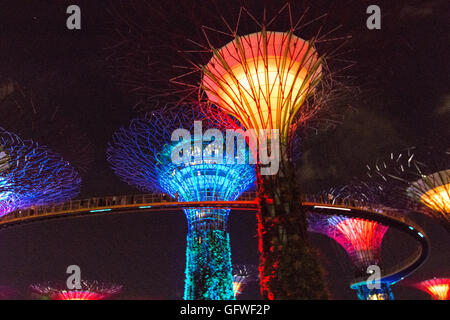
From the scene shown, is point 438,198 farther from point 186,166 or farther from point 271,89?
point 271,89

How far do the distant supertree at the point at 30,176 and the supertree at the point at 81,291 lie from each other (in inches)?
673

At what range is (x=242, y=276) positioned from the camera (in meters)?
37.0

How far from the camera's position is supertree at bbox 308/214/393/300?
29125mm

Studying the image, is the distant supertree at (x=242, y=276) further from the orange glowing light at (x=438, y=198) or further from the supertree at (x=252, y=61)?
the supertree at (x=252, y=61)

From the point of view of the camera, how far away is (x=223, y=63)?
1149 centimetres

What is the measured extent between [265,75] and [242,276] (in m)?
29.1

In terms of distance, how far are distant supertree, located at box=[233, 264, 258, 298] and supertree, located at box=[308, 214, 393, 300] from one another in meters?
10.5

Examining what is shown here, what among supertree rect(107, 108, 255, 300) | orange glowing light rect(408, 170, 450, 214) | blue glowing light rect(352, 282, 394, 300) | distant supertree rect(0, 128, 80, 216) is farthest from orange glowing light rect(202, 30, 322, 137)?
blue glowing light rect(352, 282, 394, 300)

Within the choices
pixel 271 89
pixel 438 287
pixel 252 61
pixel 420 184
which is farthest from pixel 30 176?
pixel 438 287

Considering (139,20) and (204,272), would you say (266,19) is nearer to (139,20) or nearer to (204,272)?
(139,20)

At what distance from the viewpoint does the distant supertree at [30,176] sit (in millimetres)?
17969

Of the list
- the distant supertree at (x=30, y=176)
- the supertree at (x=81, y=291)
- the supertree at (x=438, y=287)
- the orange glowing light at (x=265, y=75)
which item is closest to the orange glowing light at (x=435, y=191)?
the orange glowing light at (x=265, y=75)

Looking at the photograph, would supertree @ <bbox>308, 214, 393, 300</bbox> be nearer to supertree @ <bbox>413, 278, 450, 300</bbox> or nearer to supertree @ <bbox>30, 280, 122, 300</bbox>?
supertree @ <bbox>413, 278, 450, 300</bbox>
